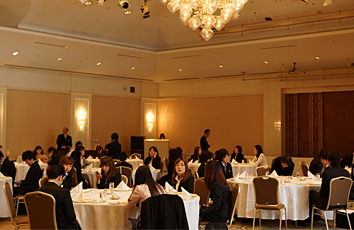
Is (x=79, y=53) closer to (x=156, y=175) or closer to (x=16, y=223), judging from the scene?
(x=156, y=175)

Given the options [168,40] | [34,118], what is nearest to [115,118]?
[34,118]

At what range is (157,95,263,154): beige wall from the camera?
58.1 feet

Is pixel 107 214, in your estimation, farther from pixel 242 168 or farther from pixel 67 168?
pixel 242 168

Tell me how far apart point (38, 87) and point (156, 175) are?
7270mm

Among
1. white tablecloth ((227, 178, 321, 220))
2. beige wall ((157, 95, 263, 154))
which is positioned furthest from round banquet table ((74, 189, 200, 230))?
beige wall ((157, 95, 263, 154))

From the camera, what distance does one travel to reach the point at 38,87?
52.2ft

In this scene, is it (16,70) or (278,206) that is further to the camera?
(16,70)

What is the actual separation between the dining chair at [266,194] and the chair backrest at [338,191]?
2.54ft

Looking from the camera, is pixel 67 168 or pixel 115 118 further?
pixel 115 118

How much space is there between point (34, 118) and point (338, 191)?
11561 millimetres

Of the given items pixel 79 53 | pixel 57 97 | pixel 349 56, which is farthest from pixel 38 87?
pixel 349 56

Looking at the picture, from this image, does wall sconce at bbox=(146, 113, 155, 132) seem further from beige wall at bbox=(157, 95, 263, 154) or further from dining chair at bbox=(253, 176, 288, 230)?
dining chair at bbox=(253, 176, 288, 230)

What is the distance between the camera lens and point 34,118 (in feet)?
52.1

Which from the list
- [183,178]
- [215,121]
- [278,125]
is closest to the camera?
[183,178]
